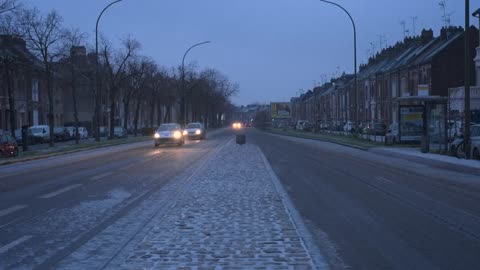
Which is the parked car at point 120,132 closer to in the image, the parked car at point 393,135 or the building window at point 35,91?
the building window at point 35,91

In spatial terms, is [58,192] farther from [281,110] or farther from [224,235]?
[281,110]

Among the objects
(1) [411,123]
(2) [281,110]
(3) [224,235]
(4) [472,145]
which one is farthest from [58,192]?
(2) [281,110]

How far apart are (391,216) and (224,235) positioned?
359 centimetres

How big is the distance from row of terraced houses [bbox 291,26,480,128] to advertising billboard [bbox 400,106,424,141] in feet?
2.24

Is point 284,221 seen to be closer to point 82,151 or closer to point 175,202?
point 175,202

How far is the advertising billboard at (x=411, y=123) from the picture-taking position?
125ft

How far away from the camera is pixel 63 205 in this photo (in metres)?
12.9

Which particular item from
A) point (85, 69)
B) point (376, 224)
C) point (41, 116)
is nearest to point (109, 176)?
point (376, 224)

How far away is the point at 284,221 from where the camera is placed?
10680mm

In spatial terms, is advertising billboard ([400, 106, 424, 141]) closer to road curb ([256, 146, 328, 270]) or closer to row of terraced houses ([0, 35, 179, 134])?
row of terraced houses ([0, 35, 179, 134])

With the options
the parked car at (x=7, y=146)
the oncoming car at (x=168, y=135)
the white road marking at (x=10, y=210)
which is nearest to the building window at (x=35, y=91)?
the oncoming car at (x=168, y=135)

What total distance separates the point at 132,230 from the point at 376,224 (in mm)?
4126

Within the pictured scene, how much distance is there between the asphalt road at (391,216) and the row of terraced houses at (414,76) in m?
18.7

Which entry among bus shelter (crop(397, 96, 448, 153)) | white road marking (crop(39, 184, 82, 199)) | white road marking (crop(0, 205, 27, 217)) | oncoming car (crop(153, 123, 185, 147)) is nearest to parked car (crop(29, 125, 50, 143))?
oncoming car (crop(153, 123, 185, 147))
